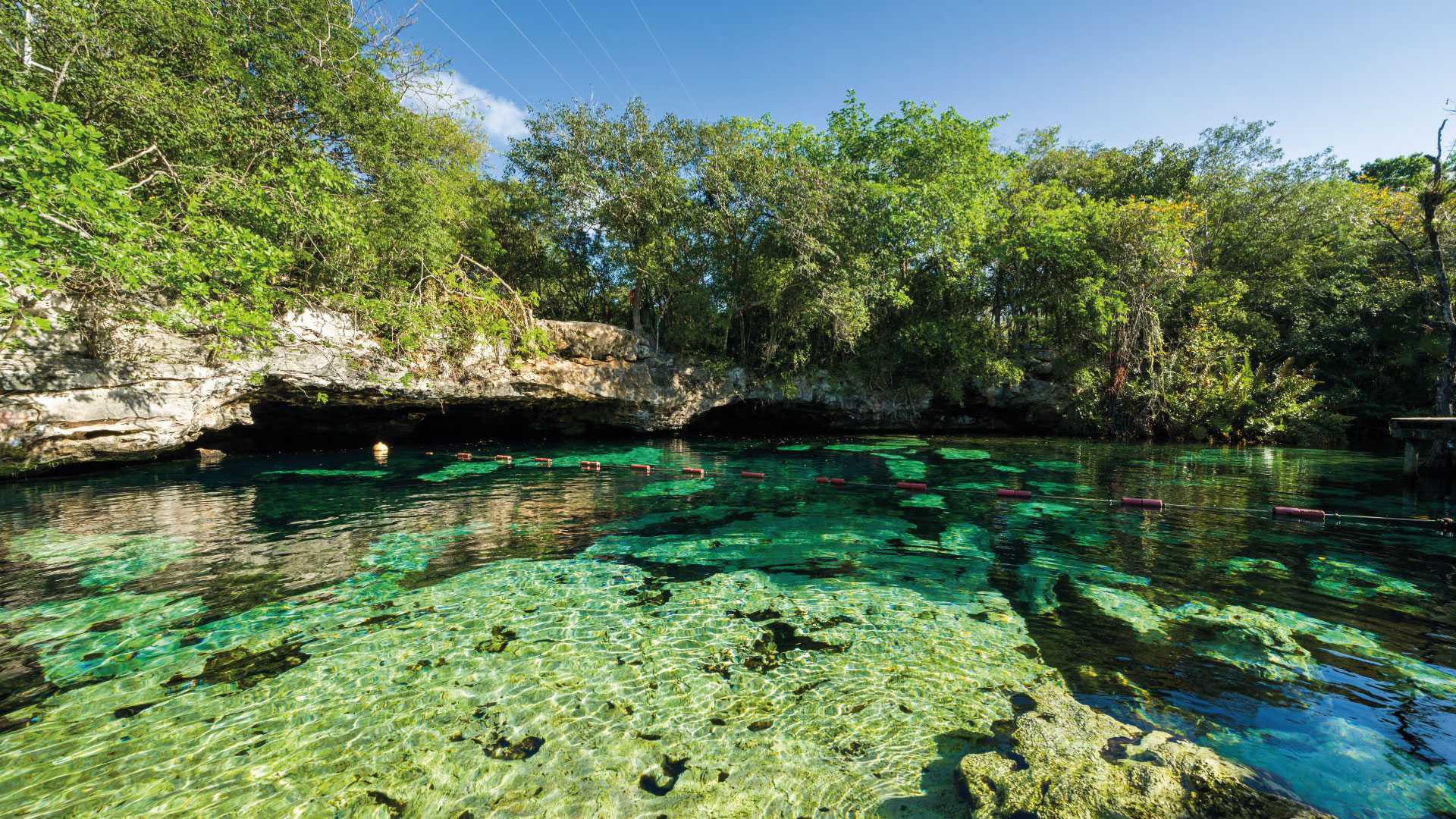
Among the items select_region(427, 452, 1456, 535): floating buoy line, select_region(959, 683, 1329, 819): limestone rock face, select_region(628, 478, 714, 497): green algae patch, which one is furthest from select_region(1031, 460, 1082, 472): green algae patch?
select_region(959, 683, 1329, 819): limestone rock face

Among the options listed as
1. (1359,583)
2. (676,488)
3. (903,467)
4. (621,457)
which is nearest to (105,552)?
(676,488)

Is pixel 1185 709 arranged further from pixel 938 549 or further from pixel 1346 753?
pixel 938 549

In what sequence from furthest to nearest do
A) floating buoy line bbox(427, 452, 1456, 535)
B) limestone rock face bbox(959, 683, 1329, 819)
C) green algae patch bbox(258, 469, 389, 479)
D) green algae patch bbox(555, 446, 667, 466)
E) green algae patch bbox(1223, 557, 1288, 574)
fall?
green algae patch bbox(555, 446, 667, 466) → green algae patch bbox(258, 469, 389, 479) → floating buoy line bbox(427, 452, 1456, 535) → green algae patch bbox(1223, 557, 1288, 574) → limestone rock face bbox(959, 683, 1329, 819)

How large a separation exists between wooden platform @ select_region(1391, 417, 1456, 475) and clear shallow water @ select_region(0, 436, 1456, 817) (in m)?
2.50

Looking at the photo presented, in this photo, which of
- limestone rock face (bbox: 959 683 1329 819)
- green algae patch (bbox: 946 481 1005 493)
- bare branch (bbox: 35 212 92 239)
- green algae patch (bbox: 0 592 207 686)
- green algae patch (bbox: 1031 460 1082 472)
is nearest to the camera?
limestone rock face (bbox: 959 683 1329 819)

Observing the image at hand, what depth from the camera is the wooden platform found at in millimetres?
9516

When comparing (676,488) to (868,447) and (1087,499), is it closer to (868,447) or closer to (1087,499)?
(1087,499)

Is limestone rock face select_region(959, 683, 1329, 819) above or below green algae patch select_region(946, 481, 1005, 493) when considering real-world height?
below

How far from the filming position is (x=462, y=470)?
13.0 m

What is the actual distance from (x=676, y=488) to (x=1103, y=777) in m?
9.01

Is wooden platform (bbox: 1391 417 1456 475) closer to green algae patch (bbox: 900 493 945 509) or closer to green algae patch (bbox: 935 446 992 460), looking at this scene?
green algae patch (bbox: 935 446 992 460)

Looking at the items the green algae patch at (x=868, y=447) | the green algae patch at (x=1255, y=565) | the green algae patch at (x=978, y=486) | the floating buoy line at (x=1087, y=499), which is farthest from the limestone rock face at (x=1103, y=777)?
the green algae patch at (x=868, y=447)

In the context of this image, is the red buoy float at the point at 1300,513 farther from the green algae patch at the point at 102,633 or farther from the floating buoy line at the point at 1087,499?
the green algae patch at the point at 102,633

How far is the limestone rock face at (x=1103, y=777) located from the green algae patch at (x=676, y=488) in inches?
309
